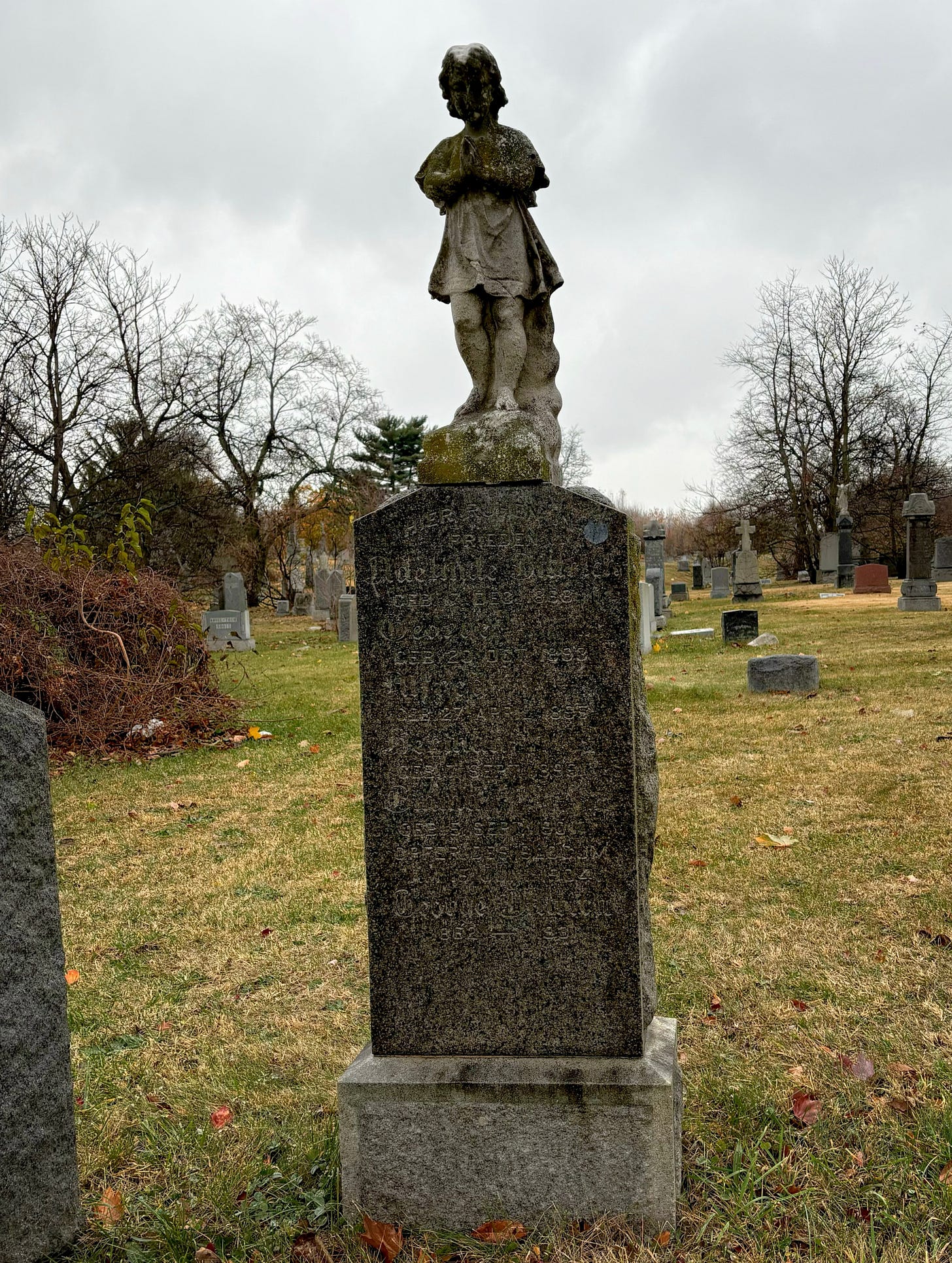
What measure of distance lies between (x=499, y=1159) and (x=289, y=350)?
37.1 meters

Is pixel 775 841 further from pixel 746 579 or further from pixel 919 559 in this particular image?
pixel 746 579

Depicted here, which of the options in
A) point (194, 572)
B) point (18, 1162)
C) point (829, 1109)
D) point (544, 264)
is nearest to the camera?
point (18, 1162)

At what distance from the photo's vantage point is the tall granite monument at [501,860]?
2.38 m

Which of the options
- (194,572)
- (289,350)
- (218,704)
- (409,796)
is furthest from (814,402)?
(409,796)

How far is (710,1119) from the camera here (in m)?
2.79

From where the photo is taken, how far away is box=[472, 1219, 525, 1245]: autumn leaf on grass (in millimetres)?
2350

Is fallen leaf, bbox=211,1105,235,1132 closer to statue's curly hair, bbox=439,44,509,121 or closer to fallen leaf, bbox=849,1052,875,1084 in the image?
fallen leaf, bbox=849,1052,875,1084

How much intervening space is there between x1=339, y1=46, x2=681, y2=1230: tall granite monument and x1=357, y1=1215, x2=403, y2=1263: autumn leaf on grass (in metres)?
0.04

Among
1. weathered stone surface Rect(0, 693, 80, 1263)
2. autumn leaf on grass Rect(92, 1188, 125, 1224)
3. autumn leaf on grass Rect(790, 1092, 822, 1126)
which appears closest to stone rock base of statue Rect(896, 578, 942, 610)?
autumn leaf on grass Rect(790, 1092, 822, 1126)

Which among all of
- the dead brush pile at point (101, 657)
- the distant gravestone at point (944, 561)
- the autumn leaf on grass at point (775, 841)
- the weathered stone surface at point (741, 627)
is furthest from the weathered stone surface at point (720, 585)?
the autumn leaf on grass at point (775, 841)

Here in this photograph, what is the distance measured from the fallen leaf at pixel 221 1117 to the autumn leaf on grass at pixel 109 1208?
0.39m

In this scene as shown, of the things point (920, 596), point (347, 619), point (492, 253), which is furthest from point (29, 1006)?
point (920, 596)

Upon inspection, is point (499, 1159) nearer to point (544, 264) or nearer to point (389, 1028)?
point (389, 1028)

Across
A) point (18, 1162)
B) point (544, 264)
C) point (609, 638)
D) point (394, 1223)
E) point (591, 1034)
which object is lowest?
point (394, 1223)
